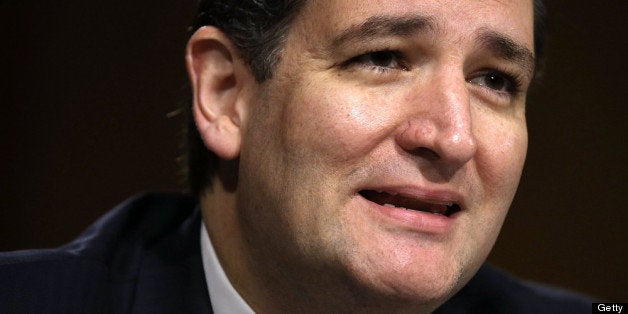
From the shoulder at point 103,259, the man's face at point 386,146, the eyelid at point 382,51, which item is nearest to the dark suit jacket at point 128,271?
the shoulder at point 103,259

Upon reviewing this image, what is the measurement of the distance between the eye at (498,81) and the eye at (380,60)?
15cm

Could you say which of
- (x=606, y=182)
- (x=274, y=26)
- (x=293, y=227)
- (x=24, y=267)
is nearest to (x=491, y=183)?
(x=293, y=227)

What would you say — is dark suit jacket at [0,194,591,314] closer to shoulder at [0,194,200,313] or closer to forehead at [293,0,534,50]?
shoulder at [0,194,200,313]

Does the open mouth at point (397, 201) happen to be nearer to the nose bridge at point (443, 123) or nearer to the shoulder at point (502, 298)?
the nose bridge at point (443, 123)

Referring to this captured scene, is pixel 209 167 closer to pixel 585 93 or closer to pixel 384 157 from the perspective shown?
pixel 384 157

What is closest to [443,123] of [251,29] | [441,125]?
[441,125]

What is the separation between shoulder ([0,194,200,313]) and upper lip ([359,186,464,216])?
0.49m

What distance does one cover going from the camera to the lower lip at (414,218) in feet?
4.54

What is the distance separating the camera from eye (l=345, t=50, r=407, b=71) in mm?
1443

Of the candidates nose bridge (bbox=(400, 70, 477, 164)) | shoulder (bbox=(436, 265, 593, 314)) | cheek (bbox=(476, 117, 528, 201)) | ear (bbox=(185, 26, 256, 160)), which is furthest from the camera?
shoulder (bbox=(436, 265, 593, 314))

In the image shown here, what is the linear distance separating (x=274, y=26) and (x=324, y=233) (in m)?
0.41

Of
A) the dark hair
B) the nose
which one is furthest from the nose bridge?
the dark hair

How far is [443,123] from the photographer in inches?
53.7

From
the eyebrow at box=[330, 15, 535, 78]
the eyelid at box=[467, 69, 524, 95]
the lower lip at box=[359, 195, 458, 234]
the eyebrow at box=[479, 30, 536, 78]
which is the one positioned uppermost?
the eyebrow at box=[330, 15, 535, 78]
